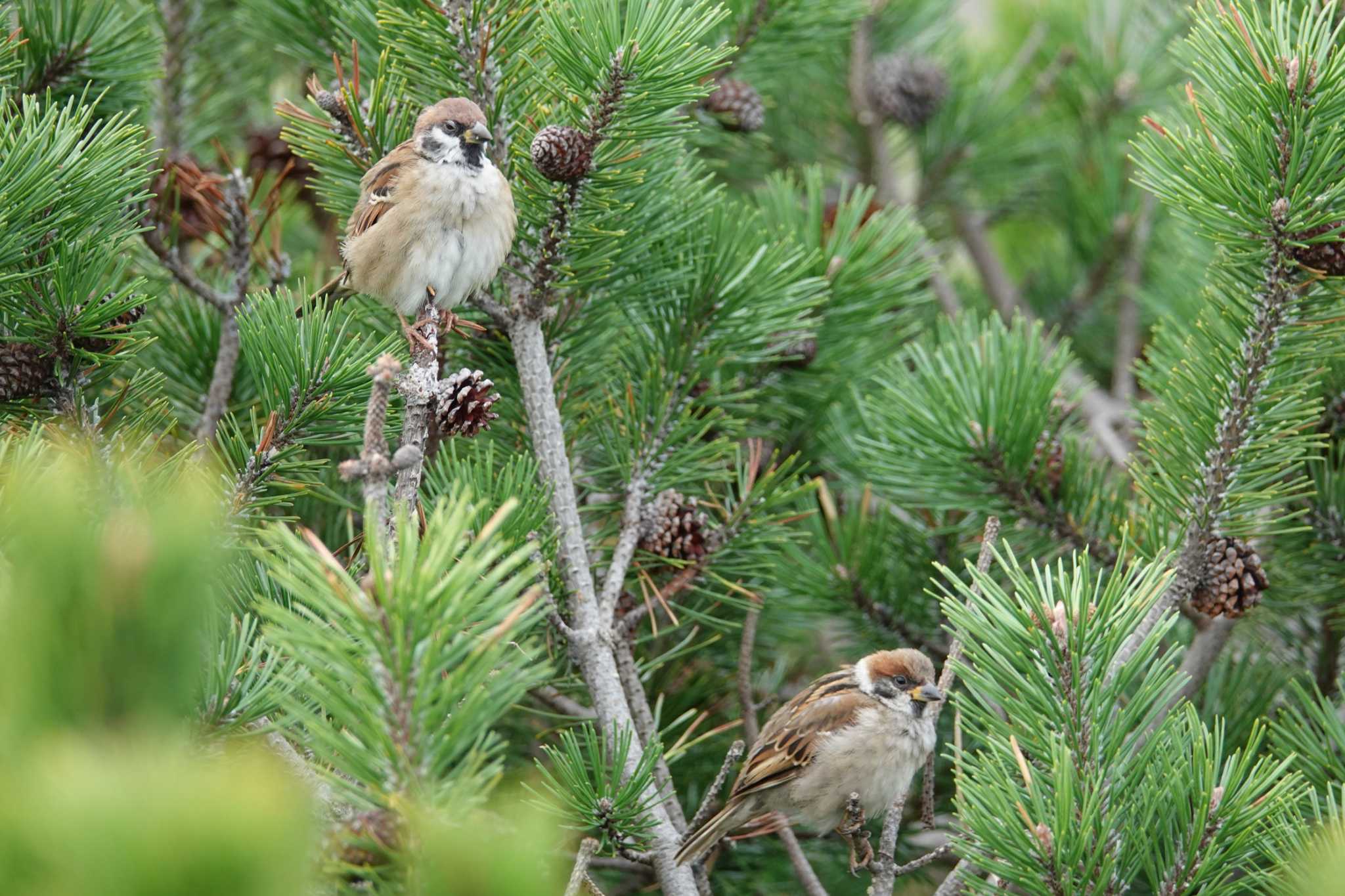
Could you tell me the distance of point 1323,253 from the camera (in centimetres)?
159

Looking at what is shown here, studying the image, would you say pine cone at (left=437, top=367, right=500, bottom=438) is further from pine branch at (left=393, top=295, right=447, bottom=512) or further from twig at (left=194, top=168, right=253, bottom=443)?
twig at (left=194, top=168, right=253, bottom=443)

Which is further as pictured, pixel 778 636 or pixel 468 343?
pixel 778 636

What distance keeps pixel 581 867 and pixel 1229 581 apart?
99cm

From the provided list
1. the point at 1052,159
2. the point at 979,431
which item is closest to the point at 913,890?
the point at 979,431

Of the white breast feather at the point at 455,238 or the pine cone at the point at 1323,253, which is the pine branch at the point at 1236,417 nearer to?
the pine cone at the point at 1323,253

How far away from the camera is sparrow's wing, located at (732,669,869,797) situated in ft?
7.69

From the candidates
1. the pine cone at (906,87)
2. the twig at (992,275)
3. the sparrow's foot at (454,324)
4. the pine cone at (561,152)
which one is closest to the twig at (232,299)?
the sparrow's foot at (454,324)

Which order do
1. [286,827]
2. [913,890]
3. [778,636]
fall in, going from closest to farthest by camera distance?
[286,827]
[778,636]
[913,890]

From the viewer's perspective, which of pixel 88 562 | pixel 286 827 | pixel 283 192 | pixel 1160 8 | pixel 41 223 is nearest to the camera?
pixel 286 827

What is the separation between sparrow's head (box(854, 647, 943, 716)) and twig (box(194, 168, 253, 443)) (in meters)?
1.19

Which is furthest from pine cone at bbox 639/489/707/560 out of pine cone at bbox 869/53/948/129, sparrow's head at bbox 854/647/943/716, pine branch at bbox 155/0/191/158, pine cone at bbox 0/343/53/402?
pine cone at bbox 869/53/948/129

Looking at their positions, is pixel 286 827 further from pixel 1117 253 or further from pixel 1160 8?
pixel 1160 8

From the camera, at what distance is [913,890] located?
2943 millimetres

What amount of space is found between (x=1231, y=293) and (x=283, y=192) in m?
1.90
